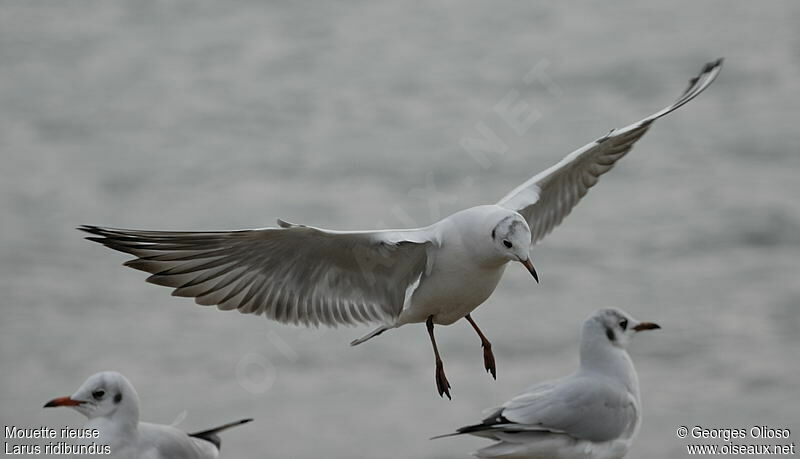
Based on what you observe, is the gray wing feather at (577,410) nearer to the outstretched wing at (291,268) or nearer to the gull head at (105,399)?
the outstretched wing at (291,268)

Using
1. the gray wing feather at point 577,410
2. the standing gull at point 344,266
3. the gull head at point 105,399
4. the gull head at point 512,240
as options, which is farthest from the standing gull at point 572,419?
the gull head at point 105,399

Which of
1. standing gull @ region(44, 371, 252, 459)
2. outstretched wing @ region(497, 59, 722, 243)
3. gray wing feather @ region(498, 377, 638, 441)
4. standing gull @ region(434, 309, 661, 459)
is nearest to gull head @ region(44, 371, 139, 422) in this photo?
standing gull @ region(44, 371, 252, 459)

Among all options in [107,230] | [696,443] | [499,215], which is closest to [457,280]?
[499,215]

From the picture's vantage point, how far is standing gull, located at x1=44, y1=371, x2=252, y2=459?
508cm

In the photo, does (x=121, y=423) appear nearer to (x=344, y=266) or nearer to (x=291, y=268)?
(x=291, y=268)

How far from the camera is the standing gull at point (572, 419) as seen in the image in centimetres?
539

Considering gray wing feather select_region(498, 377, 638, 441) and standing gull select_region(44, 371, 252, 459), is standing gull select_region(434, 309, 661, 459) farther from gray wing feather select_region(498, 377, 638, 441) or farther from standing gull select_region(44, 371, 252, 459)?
standing gull select_region(44, 371, 252, 459)

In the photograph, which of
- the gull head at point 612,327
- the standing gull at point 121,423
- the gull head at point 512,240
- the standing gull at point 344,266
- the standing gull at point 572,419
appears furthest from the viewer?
the gull head at point 612,327

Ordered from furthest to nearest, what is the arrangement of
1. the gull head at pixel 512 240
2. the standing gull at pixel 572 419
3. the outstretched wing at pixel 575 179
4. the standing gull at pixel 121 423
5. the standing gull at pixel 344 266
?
1. the outstretched wing at pixel 575 179
2. the standing gull at pixel 572 419
3. the standing gull at pixel 121 423
4. the standing gull at pixel 344 266
5. the gull head at pixel 512 240

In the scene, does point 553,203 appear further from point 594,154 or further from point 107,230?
point 107,230

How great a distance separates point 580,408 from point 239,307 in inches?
58.8

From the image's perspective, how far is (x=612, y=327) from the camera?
5.86 m

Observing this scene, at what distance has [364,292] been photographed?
210 inches

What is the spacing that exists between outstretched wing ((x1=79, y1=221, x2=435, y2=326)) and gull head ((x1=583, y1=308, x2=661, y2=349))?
1.00 meters
